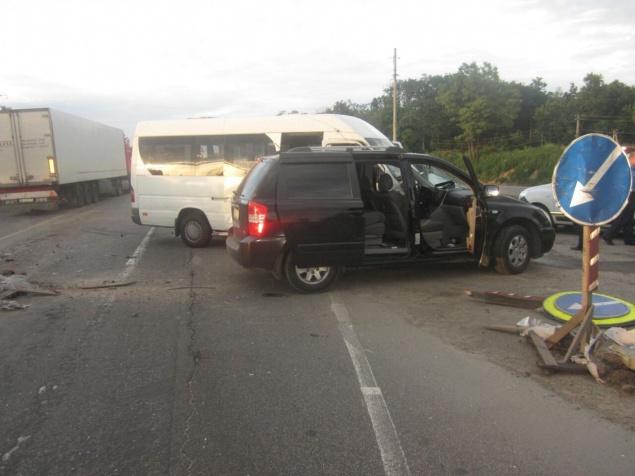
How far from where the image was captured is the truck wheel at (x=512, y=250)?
25.1 feet

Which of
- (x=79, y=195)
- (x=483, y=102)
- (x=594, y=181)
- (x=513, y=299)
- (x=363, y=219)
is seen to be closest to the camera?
(x=594, y=181)

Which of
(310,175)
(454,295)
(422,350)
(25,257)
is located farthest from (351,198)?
(25,257)

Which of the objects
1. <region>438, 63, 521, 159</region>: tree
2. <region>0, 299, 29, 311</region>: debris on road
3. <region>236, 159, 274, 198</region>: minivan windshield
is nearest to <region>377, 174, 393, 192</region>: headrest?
<region>236, 159, 274, 198</region>: minivan windshield

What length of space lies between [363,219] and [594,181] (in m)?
2.97

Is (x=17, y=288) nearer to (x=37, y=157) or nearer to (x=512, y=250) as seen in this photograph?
(x=512, y=250)

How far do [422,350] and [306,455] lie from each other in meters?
2.07

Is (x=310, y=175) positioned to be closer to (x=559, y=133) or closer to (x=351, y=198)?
(x=351, y=198)

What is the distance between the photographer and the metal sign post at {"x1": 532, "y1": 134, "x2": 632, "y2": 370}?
4.46 metres

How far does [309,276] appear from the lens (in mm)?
6973

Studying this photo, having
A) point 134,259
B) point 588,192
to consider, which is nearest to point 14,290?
point 134,259

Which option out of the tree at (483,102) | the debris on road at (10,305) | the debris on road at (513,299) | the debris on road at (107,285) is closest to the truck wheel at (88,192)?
the debris on road at (107,285)

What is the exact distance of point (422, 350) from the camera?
5016 mm

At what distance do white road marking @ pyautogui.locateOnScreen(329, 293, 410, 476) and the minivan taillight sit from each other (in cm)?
178

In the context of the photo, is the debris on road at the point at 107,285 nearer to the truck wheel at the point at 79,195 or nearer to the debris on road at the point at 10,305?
the debris on road at the point at 10,305
